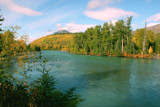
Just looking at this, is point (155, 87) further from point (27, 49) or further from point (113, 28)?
point (113, 28)

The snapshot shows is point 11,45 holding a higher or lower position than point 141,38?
lower

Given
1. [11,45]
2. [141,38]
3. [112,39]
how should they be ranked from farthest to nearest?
[112,39]
[141,38]
[11,45]

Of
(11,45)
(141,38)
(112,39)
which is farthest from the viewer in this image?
(112,39)

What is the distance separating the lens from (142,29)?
5800 centimetres

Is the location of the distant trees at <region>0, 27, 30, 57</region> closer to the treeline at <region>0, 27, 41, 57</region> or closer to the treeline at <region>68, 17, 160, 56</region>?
the treeline at <region>0, 27, 41, 57</region>

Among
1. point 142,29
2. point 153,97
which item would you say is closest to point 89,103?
point 153,97

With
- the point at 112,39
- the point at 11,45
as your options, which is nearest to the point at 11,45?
the point at 11,45

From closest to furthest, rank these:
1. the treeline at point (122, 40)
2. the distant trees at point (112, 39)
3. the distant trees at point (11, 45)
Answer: the distant trees at point (11, 45) → the treeline at point (122, 40) → the distant trees at point (112, 39)

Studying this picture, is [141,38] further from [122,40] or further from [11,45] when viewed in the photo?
[11,45]

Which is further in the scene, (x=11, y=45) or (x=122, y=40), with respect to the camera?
(x=122, y=40)

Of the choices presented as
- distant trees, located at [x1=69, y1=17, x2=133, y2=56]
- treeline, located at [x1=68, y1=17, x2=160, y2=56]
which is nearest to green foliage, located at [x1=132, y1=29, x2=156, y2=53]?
treeline, located at [x1=68, y1=17, x2=160, y2=56]

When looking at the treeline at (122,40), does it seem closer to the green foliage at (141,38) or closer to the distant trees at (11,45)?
the green foliage at (141,38)

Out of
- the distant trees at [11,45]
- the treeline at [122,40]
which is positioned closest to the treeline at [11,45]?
the distant trees at [11,45]

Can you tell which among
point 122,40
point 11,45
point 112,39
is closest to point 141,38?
point 122,40
